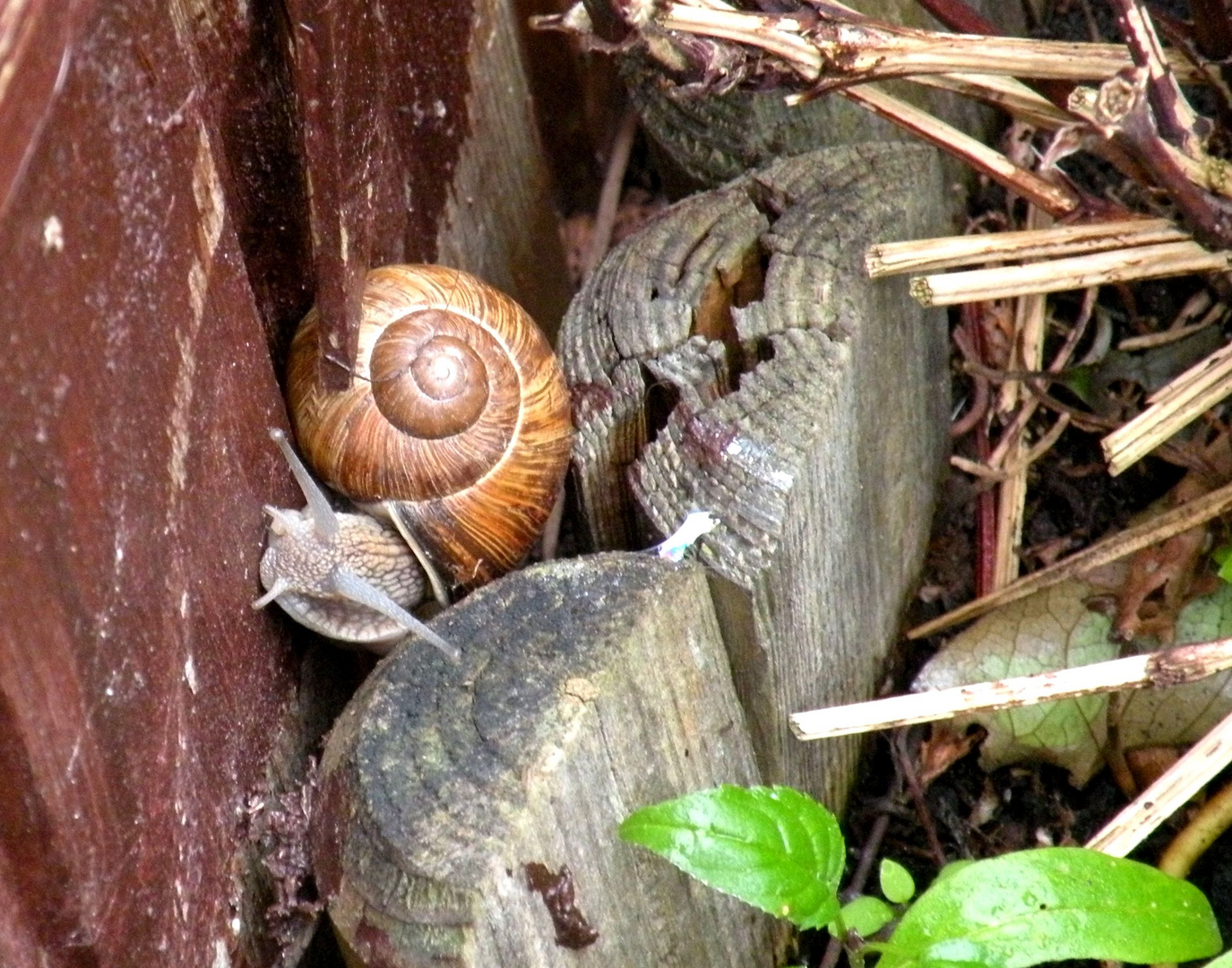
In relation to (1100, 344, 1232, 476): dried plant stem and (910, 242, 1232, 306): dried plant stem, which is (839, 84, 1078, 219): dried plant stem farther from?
(1100, 344, 1232, 476): dried plant stem

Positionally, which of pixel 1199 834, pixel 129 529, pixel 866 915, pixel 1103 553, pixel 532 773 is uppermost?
pixel 129 529

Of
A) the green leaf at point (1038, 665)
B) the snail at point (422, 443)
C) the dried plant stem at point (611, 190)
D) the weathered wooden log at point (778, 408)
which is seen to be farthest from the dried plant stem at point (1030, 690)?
the dried plant stem at point (611, 190)

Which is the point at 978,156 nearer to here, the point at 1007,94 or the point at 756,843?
the point at 1007,94

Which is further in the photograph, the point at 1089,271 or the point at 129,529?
the point at 1089,271

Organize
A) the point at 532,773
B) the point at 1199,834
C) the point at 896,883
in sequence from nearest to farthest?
1. the point at 532,773
2. the point at 896,883
3. the point at 1199,834

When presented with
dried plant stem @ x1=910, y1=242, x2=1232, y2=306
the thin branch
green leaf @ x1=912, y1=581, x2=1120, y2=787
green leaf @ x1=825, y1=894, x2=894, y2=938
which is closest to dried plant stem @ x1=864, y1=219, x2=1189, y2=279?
dried plant stem @ x1=910, y1=242, x2=1232, y2=306

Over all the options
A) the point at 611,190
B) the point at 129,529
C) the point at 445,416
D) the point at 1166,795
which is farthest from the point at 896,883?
the point at 611,190

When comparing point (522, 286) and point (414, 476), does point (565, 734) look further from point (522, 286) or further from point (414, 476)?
point (522, 286)
